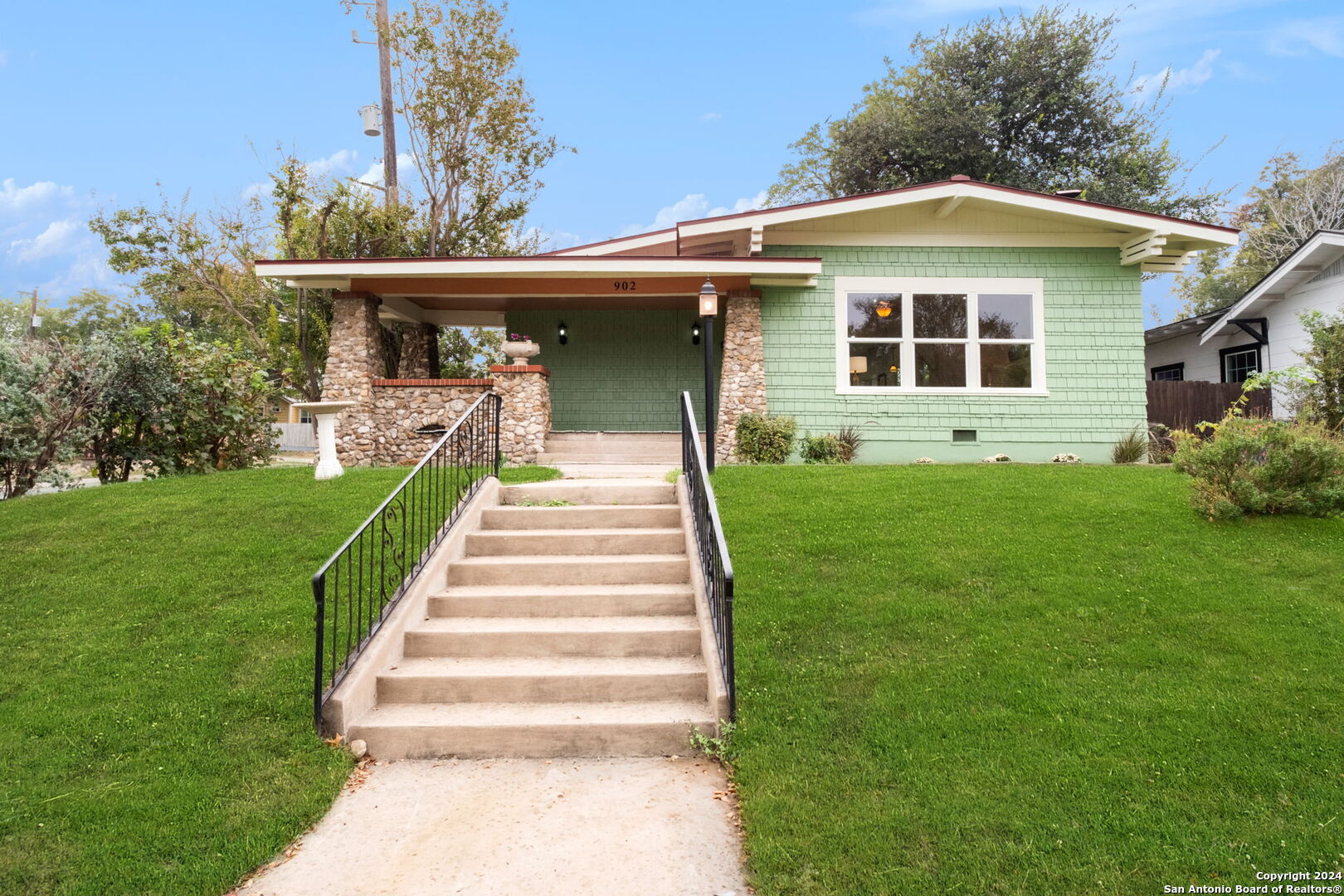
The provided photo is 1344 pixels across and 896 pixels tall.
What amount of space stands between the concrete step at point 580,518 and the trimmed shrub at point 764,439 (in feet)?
14.2

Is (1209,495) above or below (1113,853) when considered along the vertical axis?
above

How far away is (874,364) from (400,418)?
6835 millimetres

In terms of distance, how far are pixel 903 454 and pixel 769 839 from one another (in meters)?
8.86

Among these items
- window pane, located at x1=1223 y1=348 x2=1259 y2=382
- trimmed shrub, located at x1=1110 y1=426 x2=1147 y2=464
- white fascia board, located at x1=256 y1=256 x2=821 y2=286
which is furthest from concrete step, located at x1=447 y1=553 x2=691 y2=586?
window pane, located at x1=1223 y1=348 x2=1259 y2=382

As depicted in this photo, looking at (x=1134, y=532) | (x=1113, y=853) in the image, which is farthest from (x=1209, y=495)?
(x=1113, y=853)

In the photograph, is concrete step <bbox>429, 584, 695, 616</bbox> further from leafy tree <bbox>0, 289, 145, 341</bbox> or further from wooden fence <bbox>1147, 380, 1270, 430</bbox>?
leafy tree <bbox>0, 289, 145, 341</bbox>

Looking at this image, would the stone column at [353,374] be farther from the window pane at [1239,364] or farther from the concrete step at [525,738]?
the window pane at [1239,364]

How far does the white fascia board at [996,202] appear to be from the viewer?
35.9 feet

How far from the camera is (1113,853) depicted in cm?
→ 290

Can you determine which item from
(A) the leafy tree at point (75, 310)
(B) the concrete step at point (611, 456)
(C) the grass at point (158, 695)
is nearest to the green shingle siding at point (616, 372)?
(B) the concrete step at point (611, 456)

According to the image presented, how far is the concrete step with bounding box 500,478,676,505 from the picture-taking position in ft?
22.8

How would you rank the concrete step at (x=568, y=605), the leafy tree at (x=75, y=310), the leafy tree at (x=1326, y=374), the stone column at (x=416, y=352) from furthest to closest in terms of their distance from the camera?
the leafy tree at (x=75, y=310), the stone column at (x=416, y=352), the leafy tree at (x=1326, y=374), the concrete step at (x=568, y=605)

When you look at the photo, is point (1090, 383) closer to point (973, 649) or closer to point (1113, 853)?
point (973, 649)

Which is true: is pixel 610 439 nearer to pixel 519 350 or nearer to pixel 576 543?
pixel 519 350
